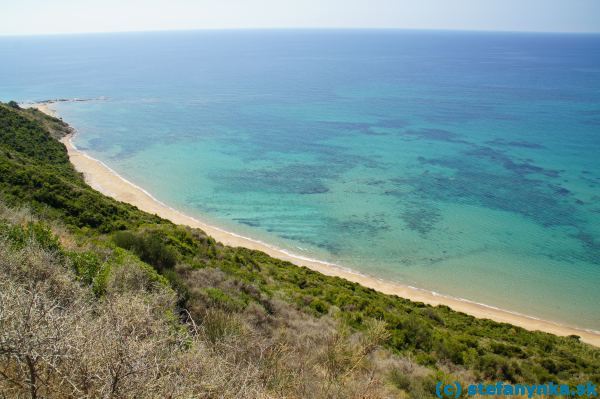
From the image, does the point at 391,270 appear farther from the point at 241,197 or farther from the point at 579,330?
the point at 241,197

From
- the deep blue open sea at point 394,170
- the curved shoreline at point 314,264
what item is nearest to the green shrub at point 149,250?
the curved shoreline at point 314,264

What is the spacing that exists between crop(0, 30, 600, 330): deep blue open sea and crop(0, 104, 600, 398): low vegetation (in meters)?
6.75

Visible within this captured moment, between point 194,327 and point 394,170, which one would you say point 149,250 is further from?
point 394,170

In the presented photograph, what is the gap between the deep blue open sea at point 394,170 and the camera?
27.1 metres

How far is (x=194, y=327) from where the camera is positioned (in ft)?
26.7

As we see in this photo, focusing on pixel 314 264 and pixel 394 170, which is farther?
pixel 394 170

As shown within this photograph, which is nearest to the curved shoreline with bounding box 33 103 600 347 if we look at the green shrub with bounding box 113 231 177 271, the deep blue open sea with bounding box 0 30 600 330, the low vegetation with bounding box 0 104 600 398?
the deep blue open sea with bounding box 0 30 600 330

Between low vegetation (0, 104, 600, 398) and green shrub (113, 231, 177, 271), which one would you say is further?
green shrub (113, 231, 177, 271)

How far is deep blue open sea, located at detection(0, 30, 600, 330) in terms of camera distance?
27.1 metres

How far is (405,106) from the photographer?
74.1 metres

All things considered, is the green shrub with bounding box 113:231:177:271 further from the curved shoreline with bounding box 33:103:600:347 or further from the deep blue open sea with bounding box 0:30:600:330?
the deep blue open sea with bounding box 0:30:600:330

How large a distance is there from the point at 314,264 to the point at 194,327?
1907 centimetres

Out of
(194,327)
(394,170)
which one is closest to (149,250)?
(194,327)

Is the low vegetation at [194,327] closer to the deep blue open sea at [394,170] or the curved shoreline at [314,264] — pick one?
the curved shoreline at [314,264]
